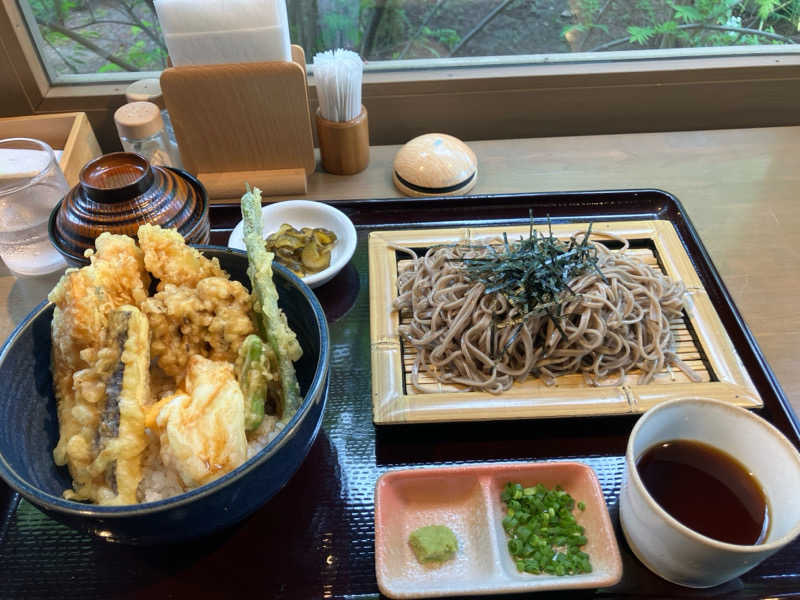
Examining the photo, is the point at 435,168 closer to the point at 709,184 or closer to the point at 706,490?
the point at 709,184

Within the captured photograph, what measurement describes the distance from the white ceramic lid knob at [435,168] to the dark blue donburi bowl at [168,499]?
896mm

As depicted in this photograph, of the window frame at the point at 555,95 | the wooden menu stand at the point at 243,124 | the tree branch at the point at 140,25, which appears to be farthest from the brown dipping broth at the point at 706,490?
the tree branch at the point at 140,25

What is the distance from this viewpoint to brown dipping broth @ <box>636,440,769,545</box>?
1.18 m

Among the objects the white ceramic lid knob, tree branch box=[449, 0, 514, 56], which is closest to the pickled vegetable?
the white ceramic lid knob

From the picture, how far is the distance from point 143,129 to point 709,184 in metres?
2.02

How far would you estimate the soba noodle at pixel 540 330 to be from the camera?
Answer: 1.57m

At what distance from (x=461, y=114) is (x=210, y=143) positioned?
1030mm

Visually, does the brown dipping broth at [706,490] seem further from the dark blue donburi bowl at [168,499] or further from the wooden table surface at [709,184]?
the dark blue donburi bowl at [168,499]

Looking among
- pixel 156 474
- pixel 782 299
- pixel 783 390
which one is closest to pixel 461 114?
pixel 782 299

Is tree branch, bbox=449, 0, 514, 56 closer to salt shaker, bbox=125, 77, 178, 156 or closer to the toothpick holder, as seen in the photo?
the toothpick holder

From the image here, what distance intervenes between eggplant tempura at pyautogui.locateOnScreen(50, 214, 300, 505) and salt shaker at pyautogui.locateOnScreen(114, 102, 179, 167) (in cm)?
85

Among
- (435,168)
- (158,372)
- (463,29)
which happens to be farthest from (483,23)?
(158,372)

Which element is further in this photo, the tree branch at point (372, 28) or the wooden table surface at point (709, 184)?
the tree branch at point (372, 28)

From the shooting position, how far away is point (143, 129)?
6.75 ft
